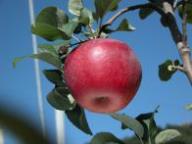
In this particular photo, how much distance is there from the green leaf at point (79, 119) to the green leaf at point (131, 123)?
4 cm

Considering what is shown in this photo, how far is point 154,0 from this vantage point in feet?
1.41

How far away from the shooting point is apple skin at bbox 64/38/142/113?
40 centimetres

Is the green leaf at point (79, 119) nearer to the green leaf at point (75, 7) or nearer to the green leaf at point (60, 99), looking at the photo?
the green leaf at point (60, 99)

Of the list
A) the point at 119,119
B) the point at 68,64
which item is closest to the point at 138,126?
the point at 119,119

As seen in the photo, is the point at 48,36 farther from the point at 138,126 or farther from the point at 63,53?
the point at 138,126

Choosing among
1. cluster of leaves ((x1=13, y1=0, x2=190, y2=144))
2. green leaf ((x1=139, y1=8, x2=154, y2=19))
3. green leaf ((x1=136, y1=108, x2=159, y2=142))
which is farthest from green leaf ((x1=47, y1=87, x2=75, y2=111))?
green leaf ((x1=139, y1=8, x2=154, y2=19))

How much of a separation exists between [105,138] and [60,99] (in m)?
0.09

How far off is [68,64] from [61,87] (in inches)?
1.8

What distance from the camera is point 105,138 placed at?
484mm

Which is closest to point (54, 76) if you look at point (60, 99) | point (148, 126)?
point (60, 99)

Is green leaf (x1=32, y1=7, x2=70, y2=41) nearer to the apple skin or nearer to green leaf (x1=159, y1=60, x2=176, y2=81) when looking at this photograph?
the apple skin

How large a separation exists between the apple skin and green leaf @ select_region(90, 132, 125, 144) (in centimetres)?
7

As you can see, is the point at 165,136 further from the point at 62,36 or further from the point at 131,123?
the point at 62,36

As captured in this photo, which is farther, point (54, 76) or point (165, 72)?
point (165, 72)
